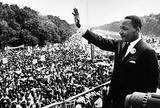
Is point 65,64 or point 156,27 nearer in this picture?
point 65,64

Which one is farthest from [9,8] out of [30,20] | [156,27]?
[156,27]

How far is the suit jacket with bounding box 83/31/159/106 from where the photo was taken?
2.75 metres

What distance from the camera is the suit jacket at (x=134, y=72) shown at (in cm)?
275

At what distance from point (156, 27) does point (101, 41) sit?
145m

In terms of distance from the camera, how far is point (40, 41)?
246 ft

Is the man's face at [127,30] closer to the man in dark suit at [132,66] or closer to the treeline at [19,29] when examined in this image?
the man in dark suit at [132,66]

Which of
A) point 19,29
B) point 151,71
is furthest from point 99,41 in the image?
point 19,29

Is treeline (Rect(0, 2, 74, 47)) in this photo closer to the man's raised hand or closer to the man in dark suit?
the man's raised hand

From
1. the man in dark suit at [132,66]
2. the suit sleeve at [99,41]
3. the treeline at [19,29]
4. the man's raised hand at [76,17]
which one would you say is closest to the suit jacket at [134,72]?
the man in dark suit at [132,66]

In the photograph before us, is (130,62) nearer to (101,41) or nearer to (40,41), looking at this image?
(101,41)

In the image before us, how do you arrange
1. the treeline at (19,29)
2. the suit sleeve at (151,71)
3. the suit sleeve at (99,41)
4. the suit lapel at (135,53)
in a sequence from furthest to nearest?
the treeline at (19,29)
the suit sleeve at (99,41)
the suit lapel at (135,53)
the suit sleeve at (151,71)

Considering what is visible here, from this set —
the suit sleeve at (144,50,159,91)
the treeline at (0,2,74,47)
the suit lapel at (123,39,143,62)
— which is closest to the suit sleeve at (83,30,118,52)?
the suit lapel at (123,39,143,62)

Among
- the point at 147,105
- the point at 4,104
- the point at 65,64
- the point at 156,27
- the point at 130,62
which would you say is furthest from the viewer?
the point at 156,27

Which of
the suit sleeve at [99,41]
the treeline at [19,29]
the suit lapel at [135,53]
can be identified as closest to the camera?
the suit lapel at [135,53]
